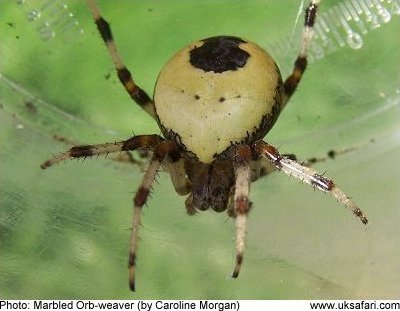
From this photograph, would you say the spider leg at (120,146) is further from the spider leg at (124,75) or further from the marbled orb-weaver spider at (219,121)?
the spider leg at (124,75)

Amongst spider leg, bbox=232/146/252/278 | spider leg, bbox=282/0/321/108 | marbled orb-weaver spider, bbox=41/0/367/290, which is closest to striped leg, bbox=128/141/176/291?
marbled orb-weaver spider, bbox=41/0/367/290

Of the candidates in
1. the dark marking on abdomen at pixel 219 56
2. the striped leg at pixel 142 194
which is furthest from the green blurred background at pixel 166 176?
the dark marking on abdomen at pixel 219 56

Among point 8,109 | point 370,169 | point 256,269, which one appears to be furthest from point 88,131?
point 370,169

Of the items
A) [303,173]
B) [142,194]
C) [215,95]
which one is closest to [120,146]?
[142,194]

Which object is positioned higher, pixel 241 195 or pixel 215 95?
pixel 215 95

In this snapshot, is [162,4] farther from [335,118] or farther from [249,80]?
[249,80]

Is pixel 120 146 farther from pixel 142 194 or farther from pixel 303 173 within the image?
pixel 303 173

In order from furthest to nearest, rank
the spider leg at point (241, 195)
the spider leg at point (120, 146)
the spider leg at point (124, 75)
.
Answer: the spider leg at point (124, 75)
the spider leg at point (120, 146)
the spider leg at point (241, 195)
